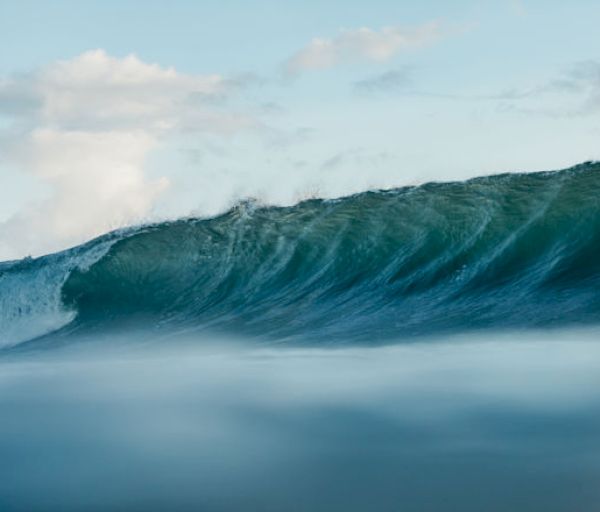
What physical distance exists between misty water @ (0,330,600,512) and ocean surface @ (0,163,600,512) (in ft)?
0.06

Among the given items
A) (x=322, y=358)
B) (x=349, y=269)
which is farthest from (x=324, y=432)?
(x=349, y=269)

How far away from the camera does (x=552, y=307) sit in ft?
31.0

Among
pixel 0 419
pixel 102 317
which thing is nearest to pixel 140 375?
pixel 0 419

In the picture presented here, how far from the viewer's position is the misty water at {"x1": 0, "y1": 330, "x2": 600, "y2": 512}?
4.23m

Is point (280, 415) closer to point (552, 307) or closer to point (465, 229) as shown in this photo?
point (552, 307)

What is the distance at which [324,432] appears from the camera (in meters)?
5.27

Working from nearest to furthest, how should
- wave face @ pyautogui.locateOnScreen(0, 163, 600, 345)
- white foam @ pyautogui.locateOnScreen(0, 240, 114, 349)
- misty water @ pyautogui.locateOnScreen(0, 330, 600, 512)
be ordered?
misty water @ pyautogui.locateOnScreen(0, 330, 600, 512) → wave face @ pyautogui.locateOnScreen(0, 163, 600, 345) → white foam @ pyautogui.locateOnScreen(0, 240, 114, 349)

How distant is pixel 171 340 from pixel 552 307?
4232 millimetres

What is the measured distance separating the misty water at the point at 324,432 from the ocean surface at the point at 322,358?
0.06 feet

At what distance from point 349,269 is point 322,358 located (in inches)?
215

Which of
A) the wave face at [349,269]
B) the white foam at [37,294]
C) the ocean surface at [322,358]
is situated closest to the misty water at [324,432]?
the ocean surface at [322,358]

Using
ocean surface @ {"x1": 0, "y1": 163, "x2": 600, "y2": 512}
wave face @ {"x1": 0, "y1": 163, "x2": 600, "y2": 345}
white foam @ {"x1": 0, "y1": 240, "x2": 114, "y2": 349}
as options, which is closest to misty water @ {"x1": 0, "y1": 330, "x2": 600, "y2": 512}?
ocean surface @ {"x1": 0, "y1": 163, "x2": 600, "y2": 512}

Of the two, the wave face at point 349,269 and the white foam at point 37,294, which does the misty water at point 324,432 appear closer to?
the wave face at point 349,269

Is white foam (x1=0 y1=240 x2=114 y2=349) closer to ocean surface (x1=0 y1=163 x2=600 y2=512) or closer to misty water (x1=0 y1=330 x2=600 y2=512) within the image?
ocean surface (x1=0 y1=163 x2=600 y2=512)
